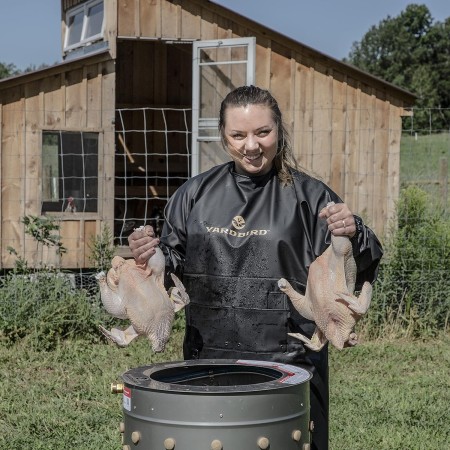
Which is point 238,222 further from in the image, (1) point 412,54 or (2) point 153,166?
(1) point 412,54

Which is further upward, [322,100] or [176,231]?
[322,100]

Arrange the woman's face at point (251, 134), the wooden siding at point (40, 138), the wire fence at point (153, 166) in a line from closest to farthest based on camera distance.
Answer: the woman's face at point (251, 134), the wooden siding at point (40, 138), the wire fence at point (153, 166)

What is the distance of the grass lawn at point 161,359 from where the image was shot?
525cm

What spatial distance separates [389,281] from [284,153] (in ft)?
16.4

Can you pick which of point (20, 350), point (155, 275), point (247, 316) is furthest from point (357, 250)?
point (20, 350)

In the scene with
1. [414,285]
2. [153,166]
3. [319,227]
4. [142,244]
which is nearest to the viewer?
[142,244]

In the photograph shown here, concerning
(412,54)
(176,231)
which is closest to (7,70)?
(412,54)

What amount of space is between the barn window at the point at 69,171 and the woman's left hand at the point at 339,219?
278 inches

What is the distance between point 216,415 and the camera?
92.5 inches

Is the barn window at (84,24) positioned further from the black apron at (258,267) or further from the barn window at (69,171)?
the black apron at (258,267)

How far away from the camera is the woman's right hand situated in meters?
2.84

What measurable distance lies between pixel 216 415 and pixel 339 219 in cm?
72

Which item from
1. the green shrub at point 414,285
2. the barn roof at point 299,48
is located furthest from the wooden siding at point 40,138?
the green shrub at point 414,285

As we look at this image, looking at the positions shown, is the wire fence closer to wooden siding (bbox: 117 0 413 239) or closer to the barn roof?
wooden siding (bbox: 117 0 413 239)
